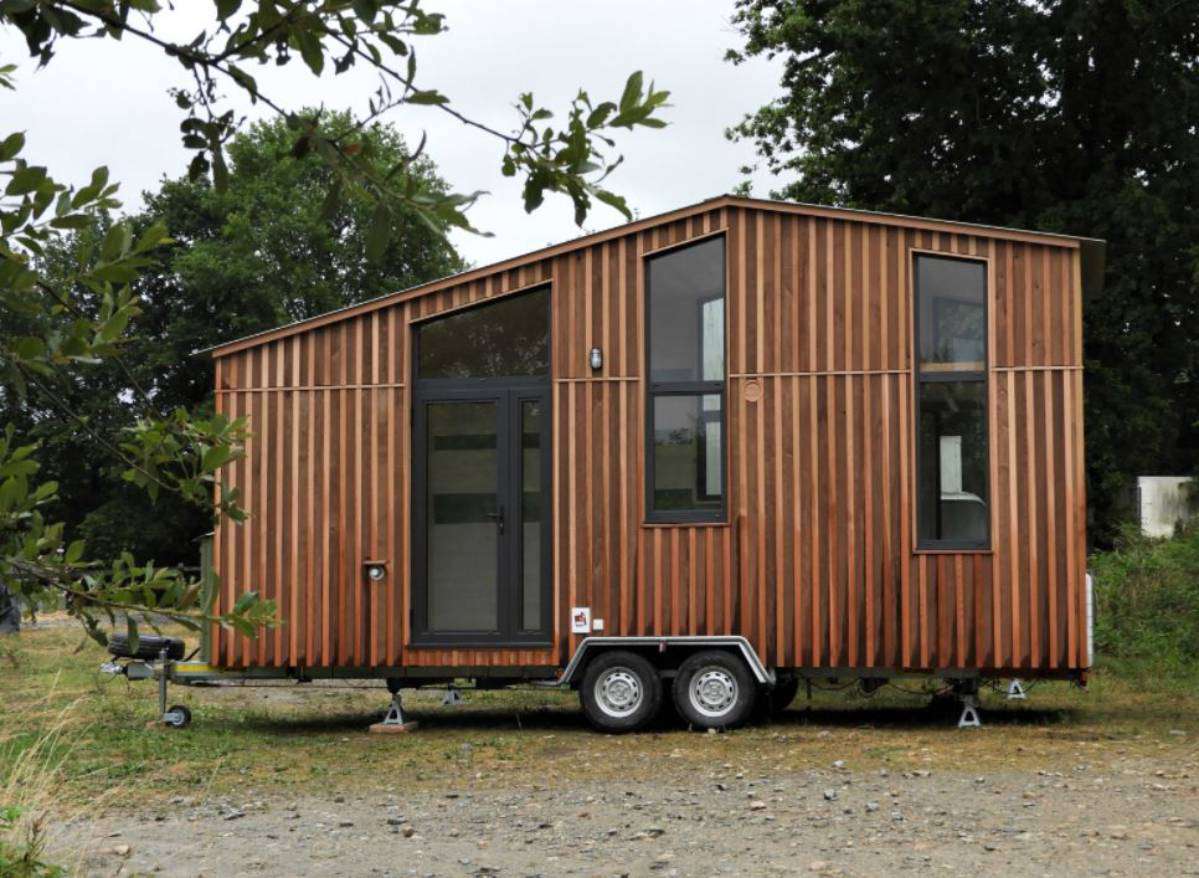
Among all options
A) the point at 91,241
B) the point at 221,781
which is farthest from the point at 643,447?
the point at 91,241

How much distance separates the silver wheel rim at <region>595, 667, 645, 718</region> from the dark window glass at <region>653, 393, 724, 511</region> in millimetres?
1220

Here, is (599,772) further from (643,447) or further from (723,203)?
(723,203)

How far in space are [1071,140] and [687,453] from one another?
1288cm

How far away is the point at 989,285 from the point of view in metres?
10.8

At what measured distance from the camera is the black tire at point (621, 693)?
1085 centimetres

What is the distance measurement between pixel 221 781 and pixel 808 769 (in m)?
3.46

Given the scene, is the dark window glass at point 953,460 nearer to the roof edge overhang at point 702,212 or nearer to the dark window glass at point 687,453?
the roof edge overhang at point 702,212

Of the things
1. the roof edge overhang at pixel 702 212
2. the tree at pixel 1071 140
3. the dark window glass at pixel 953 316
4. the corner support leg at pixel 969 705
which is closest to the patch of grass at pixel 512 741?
the corner support leg at pixel 969 705

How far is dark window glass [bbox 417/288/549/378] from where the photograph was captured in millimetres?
11414

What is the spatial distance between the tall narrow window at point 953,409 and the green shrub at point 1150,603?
5.17 meters

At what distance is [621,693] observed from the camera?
10914 millimetres

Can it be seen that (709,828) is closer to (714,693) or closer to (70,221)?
(714,693)

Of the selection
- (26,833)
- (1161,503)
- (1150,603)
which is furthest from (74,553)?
(1161,503)

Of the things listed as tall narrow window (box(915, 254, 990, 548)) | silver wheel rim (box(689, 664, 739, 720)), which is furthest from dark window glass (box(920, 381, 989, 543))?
silver wheel rim (box(689, 664, 739, 720))
